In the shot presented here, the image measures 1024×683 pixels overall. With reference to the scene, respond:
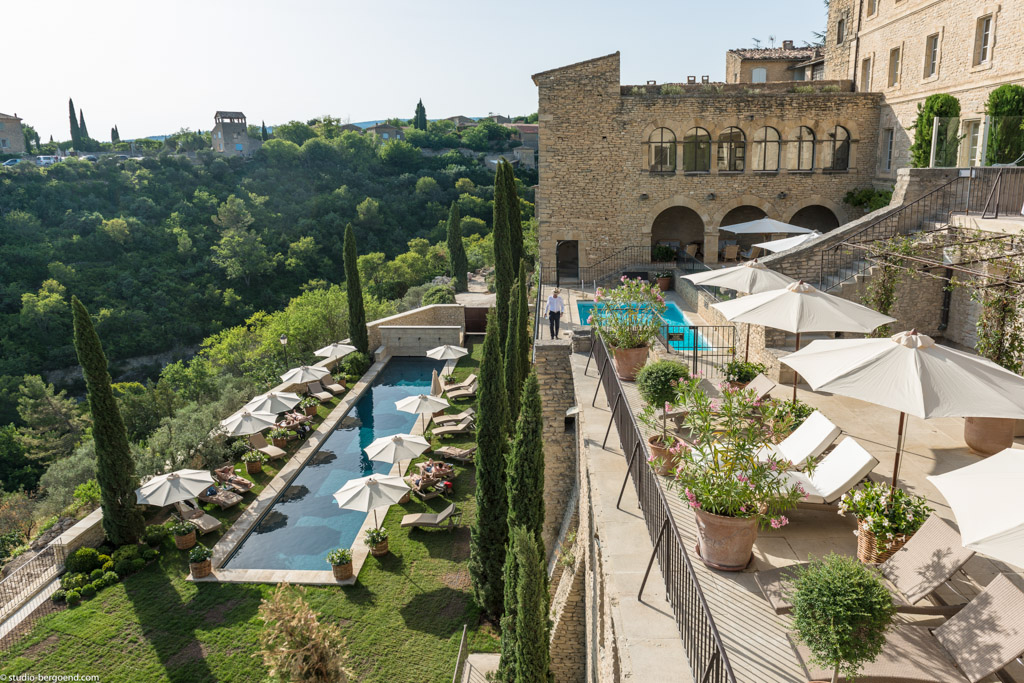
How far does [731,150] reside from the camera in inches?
877

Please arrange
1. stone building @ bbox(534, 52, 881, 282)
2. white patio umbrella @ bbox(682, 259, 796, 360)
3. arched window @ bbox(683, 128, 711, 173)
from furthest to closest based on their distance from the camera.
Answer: arched window @ bbox(683, 128, 711, 173)
stone building @ bbox(534, 52, 881, 282)
white patio umbrella @ bbox(682, 259, 796, 360)

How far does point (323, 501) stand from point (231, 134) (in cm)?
8294

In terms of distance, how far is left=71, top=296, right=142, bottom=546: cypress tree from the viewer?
13.5 metres

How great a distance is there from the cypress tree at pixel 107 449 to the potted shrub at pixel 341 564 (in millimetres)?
4981

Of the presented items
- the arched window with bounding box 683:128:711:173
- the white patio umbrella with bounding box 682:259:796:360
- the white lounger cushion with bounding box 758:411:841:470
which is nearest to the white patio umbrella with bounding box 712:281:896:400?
the white patio umbrella with bounding box 682:259:796:360

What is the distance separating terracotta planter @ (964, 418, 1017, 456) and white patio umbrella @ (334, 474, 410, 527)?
953cm

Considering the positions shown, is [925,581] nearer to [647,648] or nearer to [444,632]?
[647,648]

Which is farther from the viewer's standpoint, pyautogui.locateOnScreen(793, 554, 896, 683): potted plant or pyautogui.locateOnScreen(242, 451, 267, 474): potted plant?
pyautogui.locateOnScreen(242, 451, 267, 474): potted plant

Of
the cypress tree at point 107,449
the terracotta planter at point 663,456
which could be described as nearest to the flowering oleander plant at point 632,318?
the terracotta planter at point 663,456

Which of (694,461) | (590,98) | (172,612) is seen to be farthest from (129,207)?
(694,461)

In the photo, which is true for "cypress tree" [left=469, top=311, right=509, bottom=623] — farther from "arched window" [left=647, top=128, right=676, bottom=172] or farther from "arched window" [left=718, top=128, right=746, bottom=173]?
"arched window" [left=718, top=128, right=746, bottom=173]

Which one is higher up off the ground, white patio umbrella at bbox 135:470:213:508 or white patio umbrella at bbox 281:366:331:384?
white patio umbrella at bbox 281:366:331:384

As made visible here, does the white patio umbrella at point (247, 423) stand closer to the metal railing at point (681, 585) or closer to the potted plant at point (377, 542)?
the potted plant at point (377, 542)

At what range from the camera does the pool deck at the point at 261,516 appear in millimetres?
12273
